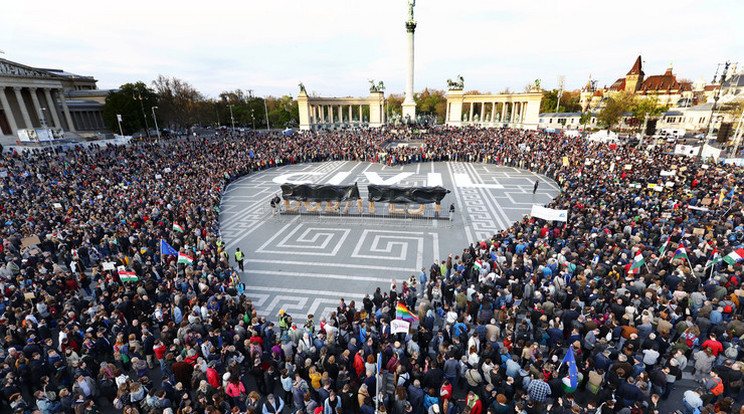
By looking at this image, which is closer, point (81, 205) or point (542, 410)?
point (542, 410)

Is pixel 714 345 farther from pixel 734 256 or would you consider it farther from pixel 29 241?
pixel 29 241

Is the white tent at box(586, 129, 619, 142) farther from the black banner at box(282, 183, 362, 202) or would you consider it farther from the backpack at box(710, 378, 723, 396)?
the backpack at box(710, 378, 723, 396)

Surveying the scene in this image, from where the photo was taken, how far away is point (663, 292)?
9.55 meters

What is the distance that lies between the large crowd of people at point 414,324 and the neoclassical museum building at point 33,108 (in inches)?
1163

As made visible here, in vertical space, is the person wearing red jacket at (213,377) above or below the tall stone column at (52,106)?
below

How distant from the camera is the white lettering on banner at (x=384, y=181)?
31.1 meters

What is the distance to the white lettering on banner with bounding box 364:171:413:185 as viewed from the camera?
31078 millimetres

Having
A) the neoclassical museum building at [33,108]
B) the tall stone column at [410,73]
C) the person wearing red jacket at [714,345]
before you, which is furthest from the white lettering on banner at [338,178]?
the tall stone column at [410,73]

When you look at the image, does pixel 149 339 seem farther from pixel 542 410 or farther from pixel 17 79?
pixel 17 79

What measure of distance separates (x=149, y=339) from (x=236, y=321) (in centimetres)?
226

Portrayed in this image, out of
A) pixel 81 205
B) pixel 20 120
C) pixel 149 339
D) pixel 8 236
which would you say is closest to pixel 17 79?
pixel 20 120

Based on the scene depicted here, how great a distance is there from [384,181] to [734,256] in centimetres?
2376

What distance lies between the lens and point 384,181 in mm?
31500

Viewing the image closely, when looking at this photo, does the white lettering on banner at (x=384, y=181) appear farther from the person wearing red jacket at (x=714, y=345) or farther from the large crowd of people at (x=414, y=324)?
the person wearing red jacket at (x=714, y=345)
